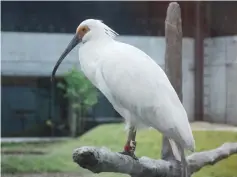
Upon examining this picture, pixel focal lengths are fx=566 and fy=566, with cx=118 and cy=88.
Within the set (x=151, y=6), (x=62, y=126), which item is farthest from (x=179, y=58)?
(x=62, y=126)

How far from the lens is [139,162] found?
207 centimetres

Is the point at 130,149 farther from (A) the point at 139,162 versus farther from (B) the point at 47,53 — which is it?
(B) the point at 47,53

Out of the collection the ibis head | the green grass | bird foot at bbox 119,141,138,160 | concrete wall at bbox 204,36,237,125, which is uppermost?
the ibis head

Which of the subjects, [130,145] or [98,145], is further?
[98,145]

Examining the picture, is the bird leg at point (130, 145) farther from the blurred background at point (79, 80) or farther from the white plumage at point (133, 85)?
the blurred background at point (79, 80)

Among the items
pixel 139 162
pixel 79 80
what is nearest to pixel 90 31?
pixel 79 80

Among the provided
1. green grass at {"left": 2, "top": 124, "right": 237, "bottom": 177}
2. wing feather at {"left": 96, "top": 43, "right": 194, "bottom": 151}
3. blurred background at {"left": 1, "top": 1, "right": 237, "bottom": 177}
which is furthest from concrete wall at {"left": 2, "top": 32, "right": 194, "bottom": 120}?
wing feather at {"left": 96, "top": 43, "right": 194, "bottom": 151}

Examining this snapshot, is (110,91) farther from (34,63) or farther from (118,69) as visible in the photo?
(34,63)

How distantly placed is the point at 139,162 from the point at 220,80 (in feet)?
2.14

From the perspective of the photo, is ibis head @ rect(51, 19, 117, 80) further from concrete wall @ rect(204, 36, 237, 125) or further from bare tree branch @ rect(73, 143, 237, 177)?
concrete wall @ rect(204, 36, 237, 125)

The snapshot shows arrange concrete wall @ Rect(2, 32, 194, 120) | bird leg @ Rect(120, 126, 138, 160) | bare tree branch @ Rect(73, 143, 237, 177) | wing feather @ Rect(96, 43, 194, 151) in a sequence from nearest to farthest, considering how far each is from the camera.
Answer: bare tree branch @ Rect(73, 143, 237, 177) < wing feather @ Rect(96, 43, 194, 151) < bird leg @ Rect(120, 126, 138, 160) < concrete wall @ Rect(2, 32, 194, 120)

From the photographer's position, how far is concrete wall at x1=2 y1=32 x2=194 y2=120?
2404 millimetres

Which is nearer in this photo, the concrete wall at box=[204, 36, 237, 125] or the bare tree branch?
the bare tree branch

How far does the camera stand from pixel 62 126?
100 inches
